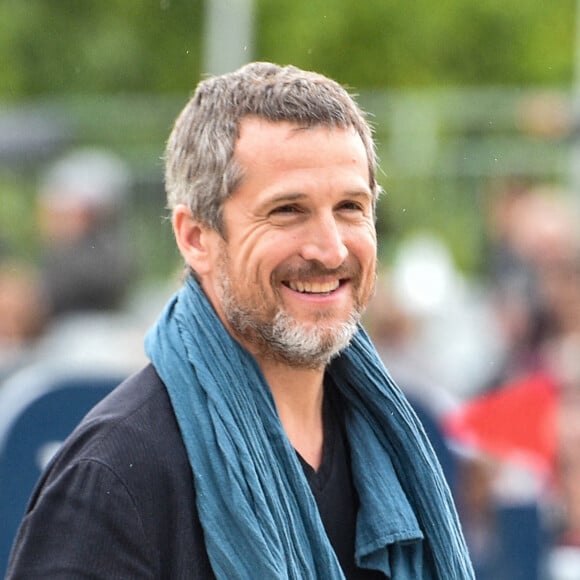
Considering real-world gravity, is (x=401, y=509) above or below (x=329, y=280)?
below

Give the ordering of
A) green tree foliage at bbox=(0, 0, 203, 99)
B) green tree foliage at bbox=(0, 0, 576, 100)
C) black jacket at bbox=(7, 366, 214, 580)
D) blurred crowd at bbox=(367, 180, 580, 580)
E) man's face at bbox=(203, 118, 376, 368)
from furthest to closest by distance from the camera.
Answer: green tree foliage at bbox=(0, 0, 203, 99) < green tree foliage at bbox=(0, 0, 576, 100) < blurred crowd at bbox=(367, 180, 580, 580) < man's face at bbox=(203, 118, 376, 368) < black jacket at bbox=(7, 366, 214, 580)

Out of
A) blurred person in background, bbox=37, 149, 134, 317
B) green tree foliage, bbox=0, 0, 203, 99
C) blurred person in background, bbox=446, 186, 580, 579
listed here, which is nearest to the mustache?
blurred person in background, bbox=446, 186, 580, 579

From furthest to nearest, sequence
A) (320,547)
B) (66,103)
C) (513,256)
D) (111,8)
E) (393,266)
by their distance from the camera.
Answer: (111,8) < (66,103) < (393,266) < (513,256) < (320,547)

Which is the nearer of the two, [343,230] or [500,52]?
[343,230]

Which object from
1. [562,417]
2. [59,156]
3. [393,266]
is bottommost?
[562,417]

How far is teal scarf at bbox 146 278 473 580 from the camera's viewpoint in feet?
8.80

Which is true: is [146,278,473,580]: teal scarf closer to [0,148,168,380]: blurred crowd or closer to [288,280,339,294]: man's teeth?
[288,280,339,294]: man's teeth

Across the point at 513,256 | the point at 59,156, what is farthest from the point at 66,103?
the point at 513,256

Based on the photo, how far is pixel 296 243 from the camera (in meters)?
2.82

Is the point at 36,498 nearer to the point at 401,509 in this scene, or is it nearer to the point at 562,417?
the point at 401,509

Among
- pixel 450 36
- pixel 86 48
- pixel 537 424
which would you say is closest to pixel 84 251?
pixel 537 424

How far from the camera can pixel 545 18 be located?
67.7 ft

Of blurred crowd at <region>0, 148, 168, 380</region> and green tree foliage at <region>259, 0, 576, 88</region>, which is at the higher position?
green tree foliage at <region>259, 0, 576, 88</region>

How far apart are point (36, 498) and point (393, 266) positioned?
1001 cm
